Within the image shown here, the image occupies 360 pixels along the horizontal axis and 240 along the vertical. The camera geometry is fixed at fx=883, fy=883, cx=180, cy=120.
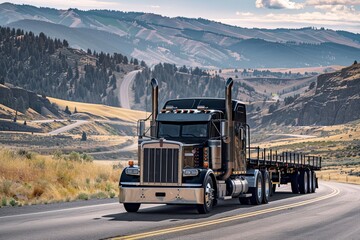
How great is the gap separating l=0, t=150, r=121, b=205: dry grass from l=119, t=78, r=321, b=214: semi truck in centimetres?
462

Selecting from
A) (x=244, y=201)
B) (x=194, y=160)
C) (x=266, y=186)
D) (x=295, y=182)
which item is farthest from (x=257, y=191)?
(x=295, y=182)

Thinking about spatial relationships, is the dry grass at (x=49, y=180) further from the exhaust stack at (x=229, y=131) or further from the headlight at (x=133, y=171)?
the exhaust stack at (x=229, y=131)

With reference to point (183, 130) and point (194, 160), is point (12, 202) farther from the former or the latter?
point (194, 160)

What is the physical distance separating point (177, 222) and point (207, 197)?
2.87m

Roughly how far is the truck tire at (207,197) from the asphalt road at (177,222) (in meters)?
0.25

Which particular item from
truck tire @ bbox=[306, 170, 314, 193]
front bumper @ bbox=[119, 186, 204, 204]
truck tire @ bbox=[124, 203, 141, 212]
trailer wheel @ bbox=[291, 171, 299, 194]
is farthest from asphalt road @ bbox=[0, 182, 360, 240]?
truck tire @ bbox=[306, 170, 314, 193]

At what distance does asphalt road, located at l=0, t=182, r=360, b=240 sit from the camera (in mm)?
17422

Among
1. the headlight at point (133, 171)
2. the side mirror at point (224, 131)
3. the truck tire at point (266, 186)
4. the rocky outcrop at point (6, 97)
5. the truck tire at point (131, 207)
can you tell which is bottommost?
the truck tire at point (131, 207)

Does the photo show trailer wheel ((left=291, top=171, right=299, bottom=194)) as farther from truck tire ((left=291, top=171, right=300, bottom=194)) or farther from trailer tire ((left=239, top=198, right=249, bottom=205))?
trailer tire ((left=239, top=198, right=249, bottom=205))

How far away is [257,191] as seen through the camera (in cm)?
2833

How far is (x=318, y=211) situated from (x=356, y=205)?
4501mm

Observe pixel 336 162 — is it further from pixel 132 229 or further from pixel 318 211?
pixel 132 229

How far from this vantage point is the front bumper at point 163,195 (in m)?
22.7

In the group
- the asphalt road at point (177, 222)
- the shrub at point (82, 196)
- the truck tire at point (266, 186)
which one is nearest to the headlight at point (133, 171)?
the asphalt road at point (177, 222)
